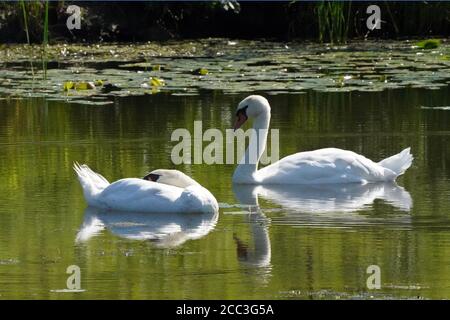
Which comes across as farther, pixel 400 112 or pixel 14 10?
pixel 14 10

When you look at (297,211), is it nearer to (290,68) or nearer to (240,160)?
(240,160)

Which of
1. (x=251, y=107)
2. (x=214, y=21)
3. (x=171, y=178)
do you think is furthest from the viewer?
(x=214, y=21)

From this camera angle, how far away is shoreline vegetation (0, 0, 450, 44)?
2081 cm

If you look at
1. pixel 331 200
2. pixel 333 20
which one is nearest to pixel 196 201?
pixel 331 200

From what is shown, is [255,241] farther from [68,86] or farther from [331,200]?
[68,86]

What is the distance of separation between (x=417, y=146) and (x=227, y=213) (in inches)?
129

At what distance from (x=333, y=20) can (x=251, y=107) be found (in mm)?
8949

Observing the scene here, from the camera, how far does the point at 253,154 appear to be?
1119cm

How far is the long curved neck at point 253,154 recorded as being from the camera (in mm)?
11016

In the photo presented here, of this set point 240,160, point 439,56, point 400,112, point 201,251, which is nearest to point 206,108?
point 400,112

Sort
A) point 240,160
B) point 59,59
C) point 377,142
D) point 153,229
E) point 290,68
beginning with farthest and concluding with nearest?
point 59,59
point 290,68
point 377,142
point 240,160
point 153,229

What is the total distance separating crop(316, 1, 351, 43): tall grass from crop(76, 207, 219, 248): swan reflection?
34.5 ft

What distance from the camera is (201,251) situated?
8.22 metres

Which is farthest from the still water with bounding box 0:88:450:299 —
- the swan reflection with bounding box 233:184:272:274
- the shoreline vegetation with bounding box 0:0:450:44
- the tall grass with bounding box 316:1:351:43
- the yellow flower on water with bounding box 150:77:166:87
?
the shoreline vegetation with bounding box 0:0:450:44
